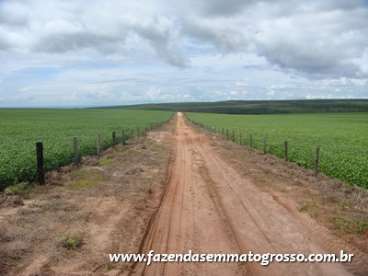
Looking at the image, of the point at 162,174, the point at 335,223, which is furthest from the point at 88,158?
the point at 335,223

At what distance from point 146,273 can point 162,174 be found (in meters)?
12.6

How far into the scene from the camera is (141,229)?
11.5 m

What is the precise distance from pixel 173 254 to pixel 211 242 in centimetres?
121

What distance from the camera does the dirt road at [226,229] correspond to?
8664 millimetres

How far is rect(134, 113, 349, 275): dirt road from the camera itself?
341 inches

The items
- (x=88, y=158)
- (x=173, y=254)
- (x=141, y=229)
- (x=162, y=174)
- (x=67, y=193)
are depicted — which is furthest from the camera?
(x=88, y=158)

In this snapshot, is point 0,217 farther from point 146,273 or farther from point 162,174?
point 162,174

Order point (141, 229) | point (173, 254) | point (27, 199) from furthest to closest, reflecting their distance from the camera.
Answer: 1. point (27, 199)
2. point (141, 229)
3. point (173, 254)

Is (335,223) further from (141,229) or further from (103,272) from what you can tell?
(103,272)

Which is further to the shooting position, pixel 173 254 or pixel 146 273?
pixel 173 254

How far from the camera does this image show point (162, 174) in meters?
21.0

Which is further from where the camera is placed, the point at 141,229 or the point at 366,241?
the point at 141,229

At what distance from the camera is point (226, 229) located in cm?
1145

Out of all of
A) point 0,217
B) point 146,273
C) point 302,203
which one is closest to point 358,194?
point 302,203
